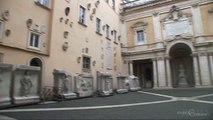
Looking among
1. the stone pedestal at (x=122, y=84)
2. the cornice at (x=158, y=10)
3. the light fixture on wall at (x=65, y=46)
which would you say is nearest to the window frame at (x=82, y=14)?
the light fixture on wall at (x=65, y=46)

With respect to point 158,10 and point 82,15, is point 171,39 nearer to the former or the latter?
point 158,10

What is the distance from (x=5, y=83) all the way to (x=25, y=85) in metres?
1.03

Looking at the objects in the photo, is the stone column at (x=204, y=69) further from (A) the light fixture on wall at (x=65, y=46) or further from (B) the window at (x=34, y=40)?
(B) the window at (x=34, y=40)

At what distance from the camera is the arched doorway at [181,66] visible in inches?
920

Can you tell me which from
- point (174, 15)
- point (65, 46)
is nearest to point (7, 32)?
point (65, 46)

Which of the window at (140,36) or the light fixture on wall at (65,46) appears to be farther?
the window at (140,36)

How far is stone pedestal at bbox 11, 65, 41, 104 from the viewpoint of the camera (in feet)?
29.3

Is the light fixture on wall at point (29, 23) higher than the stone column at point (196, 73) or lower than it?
higher

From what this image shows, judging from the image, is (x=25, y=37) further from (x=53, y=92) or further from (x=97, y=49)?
(x=97, y=49)

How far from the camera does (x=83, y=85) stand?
44.3ft

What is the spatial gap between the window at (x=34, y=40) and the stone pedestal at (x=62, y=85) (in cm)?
213

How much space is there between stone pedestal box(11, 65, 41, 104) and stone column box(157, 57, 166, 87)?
608 inches

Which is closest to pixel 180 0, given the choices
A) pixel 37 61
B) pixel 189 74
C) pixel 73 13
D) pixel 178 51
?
pixel 178 51

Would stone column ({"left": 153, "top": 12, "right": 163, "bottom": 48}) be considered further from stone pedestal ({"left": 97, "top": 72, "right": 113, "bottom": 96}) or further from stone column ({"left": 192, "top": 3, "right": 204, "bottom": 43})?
stone pedestal ({"left": 97, "top": 72, "right": 113, "bottom": 96})
